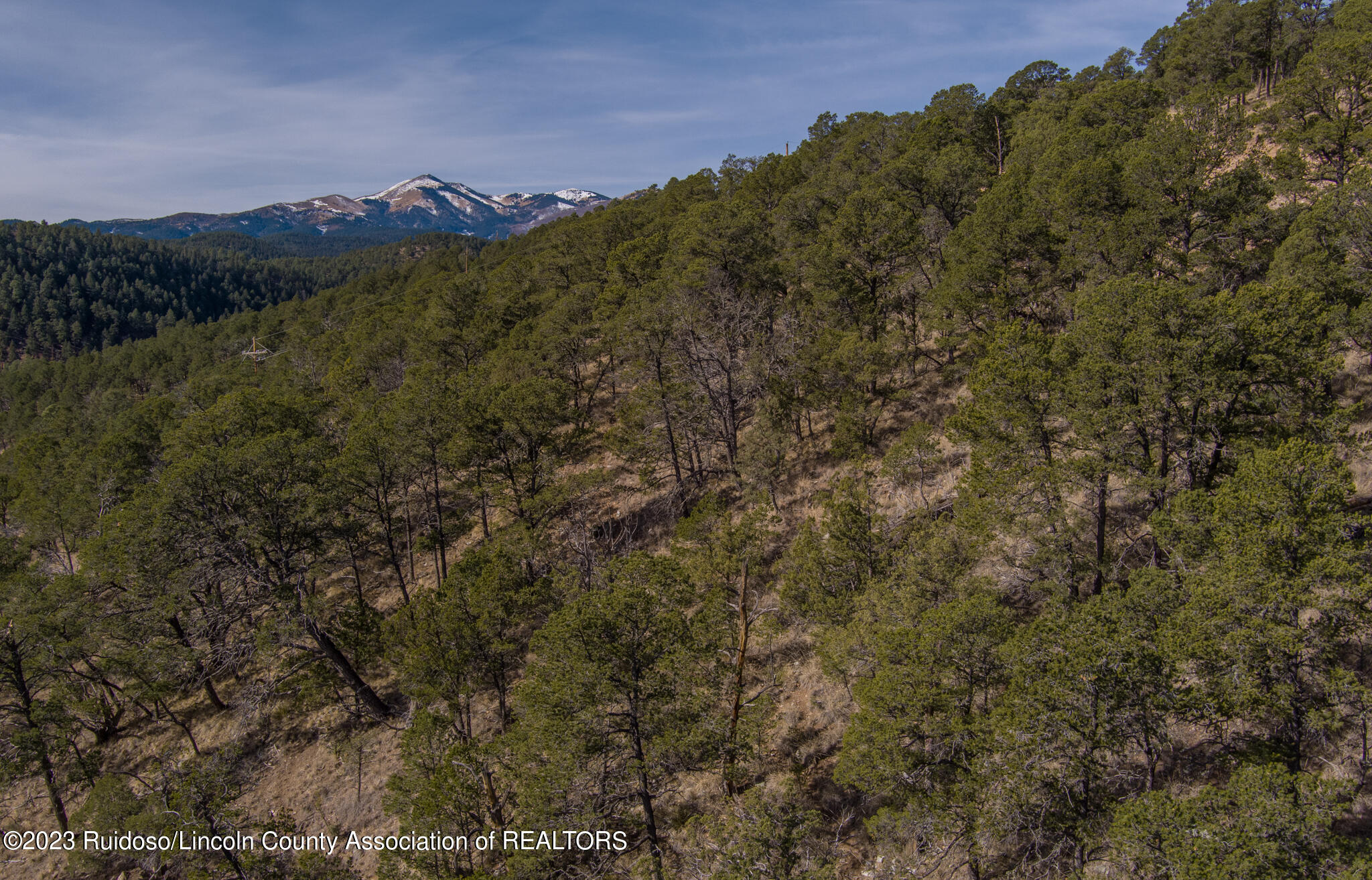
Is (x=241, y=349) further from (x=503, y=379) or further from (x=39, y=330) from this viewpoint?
(x=39, y=330)

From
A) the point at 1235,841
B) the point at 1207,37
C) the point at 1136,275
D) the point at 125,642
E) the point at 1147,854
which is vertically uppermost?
the point at 1207,37

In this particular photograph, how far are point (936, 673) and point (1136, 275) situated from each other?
1513cm

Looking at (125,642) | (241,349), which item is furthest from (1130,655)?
(241,349)

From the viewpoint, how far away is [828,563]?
21.5 m

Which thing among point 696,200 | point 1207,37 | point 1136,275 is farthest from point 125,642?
point 1207,37

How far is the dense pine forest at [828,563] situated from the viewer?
44.8 feet

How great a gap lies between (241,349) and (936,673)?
114998mm

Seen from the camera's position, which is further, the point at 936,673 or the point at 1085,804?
the point at 936,673

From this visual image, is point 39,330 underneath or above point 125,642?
above

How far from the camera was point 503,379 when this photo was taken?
1480 inches

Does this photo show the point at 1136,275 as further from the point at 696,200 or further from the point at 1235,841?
the point at 696,200

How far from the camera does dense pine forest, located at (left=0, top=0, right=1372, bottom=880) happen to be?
44.8ft

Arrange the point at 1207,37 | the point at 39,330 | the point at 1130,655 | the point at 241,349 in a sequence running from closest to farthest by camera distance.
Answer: the point at 1130,655 < the point at 1207,37 < the point at 241,349 < the point at 39,330

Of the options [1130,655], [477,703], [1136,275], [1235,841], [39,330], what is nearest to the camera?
[1235,841]
